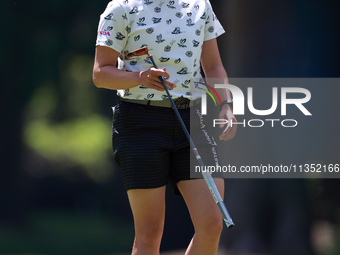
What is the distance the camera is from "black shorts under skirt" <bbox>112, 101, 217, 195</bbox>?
2.07m

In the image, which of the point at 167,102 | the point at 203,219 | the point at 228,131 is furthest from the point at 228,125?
the point at 203,219

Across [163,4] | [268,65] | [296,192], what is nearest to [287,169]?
[296,192]

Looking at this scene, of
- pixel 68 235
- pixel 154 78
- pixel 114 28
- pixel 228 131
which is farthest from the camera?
pixel 68 235

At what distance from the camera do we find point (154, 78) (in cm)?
192

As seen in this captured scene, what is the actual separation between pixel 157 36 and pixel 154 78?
0.24m

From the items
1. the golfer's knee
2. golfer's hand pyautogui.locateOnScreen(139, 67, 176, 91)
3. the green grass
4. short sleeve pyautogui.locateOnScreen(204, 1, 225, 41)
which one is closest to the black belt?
golfer's hand pyautogui.locateOnScreen(139, 67, 176, 91)

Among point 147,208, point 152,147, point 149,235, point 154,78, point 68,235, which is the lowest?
point 68,235

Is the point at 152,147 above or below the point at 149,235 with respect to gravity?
above

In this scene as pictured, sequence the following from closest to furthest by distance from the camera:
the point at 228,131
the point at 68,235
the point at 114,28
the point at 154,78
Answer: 1. the point at 154,78
2. the point at 114,28
3. the point at 228,131
4. the point at 68,235

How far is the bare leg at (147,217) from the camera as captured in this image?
2070 millimetres

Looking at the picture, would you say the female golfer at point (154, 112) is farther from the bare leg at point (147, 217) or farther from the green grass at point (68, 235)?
the green grass at point (68, 235)

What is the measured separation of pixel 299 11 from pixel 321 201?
143 centimetres

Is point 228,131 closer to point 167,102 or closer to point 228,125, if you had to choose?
point 228,125

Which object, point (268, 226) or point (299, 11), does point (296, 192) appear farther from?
point (299, 11)
